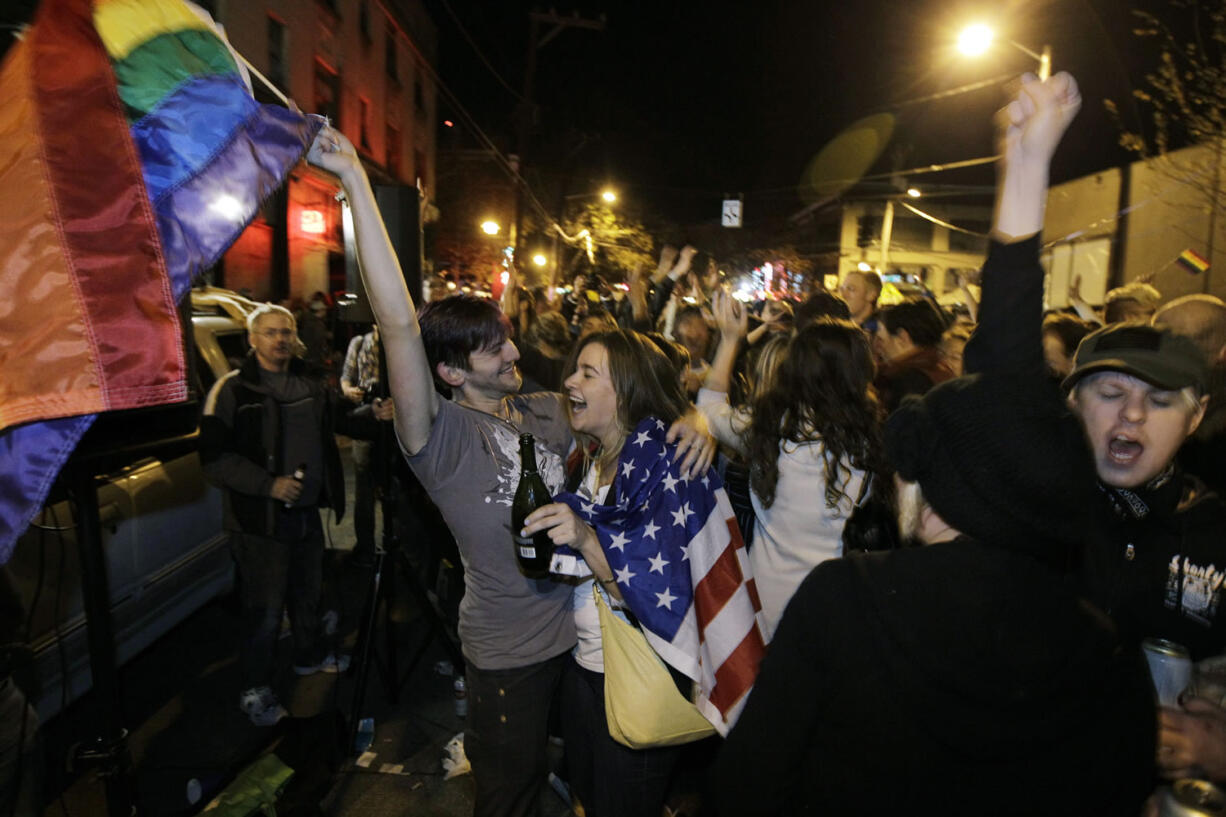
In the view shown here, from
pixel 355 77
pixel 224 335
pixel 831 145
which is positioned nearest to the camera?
pixel 224 335

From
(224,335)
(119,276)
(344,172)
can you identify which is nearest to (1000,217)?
(344,172)

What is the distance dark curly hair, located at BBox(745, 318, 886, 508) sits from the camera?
299cm

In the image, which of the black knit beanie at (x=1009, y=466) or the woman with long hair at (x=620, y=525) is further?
the woman with long hair at (x=620, y=525)

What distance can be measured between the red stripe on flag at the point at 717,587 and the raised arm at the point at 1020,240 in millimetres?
1031

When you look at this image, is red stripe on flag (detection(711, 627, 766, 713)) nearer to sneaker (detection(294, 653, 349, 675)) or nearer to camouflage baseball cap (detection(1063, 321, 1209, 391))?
camouflage baseball cap (detection(1063, 321, 1209, 391))

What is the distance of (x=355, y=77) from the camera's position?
73.3ft

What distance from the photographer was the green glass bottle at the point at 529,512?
2377 millimetres

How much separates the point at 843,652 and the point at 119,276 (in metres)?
1.76

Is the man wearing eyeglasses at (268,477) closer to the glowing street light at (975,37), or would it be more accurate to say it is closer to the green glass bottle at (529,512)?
the green glass bottle at (529,512)

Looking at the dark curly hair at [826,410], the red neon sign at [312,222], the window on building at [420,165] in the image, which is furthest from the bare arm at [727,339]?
the window on building at [420,165]

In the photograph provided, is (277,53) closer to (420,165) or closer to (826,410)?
(420,165)

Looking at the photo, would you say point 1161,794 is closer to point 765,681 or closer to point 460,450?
point 765,681

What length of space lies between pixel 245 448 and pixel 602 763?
291cm

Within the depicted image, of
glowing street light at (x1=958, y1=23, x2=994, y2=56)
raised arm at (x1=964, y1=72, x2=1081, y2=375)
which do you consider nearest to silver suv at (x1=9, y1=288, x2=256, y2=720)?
raised arm at (x1=964, y1=72, x2=1081, y2=375)
